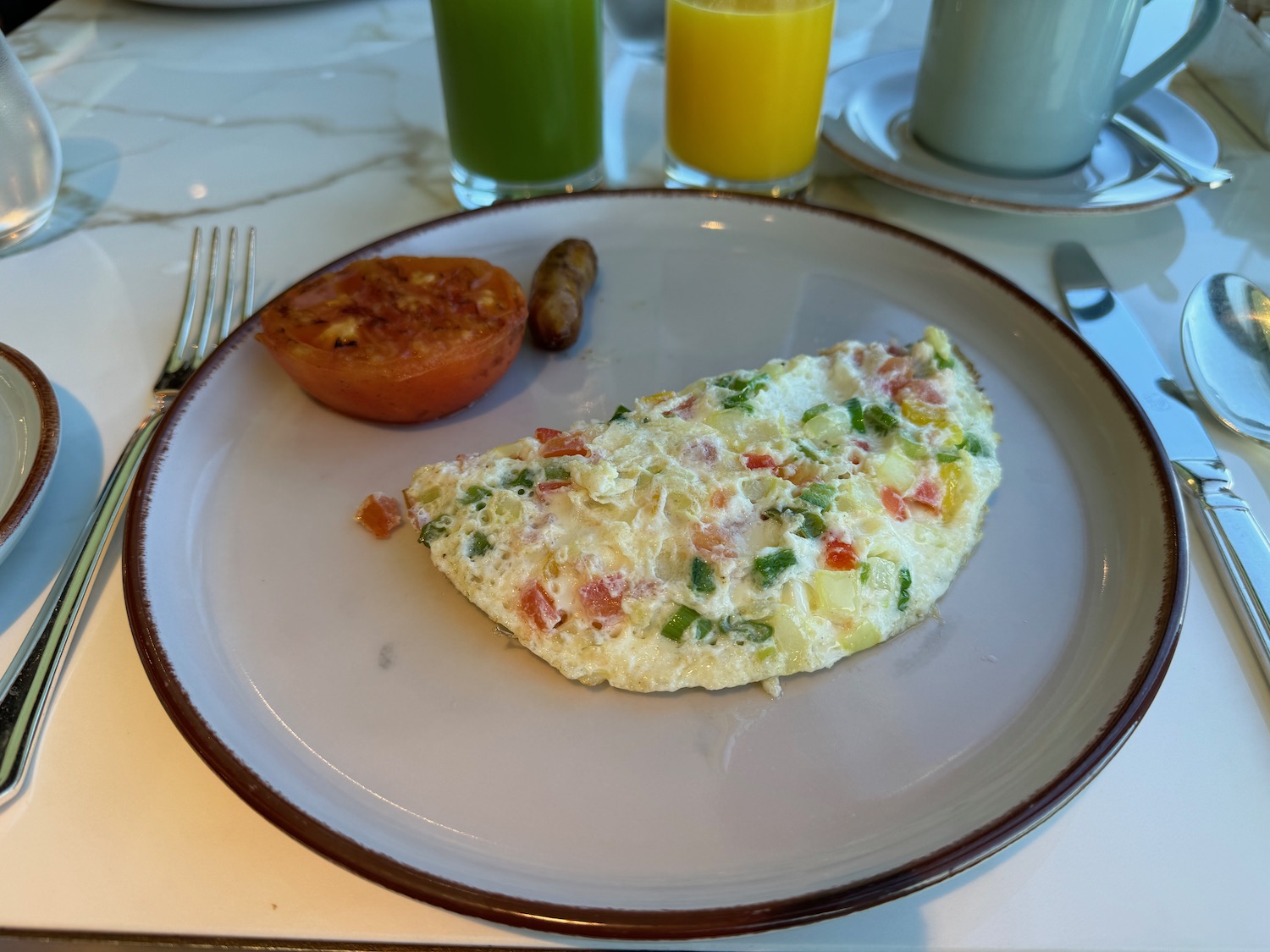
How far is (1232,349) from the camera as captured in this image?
1.54 meters

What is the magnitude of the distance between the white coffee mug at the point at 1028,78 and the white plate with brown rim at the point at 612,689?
502mm

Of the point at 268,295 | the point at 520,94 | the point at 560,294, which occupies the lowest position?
the point at 268,295

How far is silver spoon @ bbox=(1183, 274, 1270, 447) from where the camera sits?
144cm

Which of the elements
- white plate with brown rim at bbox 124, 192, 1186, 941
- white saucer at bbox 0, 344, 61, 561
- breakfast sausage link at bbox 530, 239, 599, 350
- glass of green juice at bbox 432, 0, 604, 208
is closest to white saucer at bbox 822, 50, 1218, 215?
white plate with brown rim at bbox 124, 192, 1186, 941

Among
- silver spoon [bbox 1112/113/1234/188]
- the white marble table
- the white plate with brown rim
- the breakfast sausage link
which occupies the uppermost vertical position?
silver spoon [bbox 1112/113/1234/188]

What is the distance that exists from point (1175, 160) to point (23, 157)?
2506mm

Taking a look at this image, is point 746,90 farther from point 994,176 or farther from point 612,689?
point 612,689

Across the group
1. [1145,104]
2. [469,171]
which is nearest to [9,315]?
[469,171]

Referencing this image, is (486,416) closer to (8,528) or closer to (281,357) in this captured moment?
(281,357)

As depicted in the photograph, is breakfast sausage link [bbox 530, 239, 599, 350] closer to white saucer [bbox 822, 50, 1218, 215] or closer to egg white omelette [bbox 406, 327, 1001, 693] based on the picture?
egg white omelette [bbox 406, 327, 1001, 693]

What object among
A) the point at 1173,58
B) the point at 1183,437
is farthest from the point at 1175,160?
the point at 1183,437

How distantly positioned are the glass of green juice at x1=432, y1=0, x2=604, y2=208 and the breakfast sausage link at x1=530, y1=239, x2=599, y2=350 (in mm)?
356

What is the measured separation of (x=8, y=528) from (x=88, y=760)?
0.34m

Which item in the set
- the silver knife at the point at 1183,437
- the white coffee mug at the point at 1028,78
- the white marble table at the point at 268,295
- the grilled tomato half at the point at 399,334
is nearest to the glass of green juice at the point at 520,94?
the white marble table at the point at 268,295
